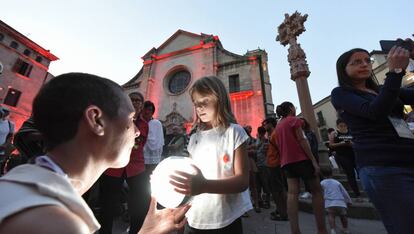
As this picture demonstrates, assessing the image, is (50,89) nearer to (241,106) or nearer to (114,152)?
(114,152)

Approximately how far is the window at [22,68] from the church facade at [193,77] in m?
10.7

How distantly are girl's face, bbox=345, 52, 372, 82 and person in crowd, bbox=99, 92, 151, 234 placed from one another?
270 cm

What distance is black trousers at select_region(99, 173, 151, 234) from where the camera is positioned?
253 centimetres

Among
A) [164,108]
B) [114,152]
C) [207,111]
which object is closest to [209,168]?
[207,111]

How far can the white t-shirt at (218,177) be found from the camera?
148 centimetres

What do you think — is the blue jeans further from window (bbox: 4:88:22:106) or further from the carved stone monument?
window (bbox: 4:88:22:106)

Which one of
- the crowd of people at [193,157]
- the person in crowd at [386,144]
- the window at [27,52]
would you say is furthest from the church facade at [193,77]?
the person in crowd at [386,144]

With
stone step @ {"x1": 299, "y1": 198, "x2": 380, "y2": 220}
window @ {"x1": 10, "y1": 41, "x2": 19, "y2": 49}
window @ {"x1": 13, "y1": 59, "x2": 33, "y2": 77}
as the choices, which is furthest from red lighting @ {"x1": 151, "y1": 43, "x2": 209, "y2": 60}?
stone step @ {"x1": 299, "y1": 198, "x2": 380, "y2": 220}

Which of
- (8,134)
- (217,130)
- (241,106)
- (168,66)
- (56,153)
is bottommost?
(56,153)

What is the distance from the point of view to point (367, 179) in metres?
1.45

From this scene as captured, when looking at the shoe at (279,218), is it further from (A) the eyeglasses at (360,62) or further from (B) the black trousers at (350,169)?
(A) the eyeglasses at (360,62)

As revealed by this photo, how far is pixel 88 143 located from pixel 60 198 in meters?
0.29

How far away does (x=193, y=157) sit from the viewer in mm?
1811

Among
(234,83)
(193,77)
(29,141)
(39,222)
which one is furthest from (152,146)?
(193,77)
